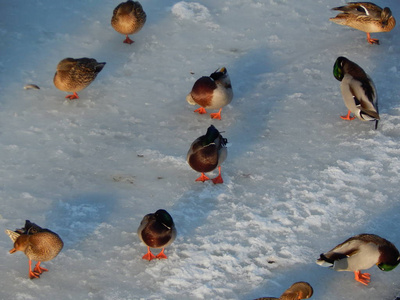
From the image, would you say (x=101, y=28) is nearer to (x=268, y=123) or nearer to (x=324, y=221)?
(x=268, y=123)

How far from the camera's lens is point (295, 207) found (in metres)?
5.95

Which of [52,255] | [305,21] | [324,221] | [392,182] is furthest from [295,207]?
[305,21]

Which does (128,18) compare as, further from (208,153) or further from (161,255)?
(161,255)

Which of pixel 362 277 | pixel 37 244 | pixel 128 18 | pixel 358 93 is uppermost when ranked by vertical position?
pixel 358 93

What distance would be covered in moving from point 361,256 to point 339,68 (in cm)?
285

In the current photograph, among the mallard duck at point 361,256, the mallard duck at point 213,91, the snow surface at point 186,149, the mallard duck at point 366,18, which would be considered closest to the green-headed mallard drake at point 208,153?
the snow surface at point 186,149

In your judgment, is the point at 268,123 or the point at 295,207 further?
the point at 268,123

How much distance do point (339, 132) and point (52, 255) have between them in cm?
328

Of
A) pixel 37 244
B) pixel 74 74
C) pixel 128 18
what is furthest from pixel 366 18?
pixel 37 244

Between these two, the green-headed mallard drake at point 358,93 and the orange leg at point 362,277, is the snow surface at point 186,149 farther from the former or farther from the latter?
the green-headed mallard drake at point 358,93

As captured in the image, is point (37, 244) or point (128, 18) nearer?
point (37, 244)

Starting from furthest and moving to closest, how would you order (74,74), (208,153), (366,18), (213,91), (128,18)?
(366,18) → (128,18) → (74,74) → (213,91) → (208,153)

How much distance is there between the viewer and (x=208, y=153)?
19.8ft

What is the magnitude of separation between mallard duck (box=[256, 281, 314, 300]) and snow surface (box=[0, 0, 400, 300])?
0.36 m
